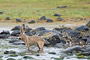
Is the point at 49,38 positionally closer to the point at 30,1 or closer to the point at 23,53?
the point at 23,53

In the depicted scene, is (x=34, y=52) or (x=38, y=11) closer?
(x=34, y=52)

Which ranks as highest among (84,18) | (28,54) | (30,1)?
(30,1)

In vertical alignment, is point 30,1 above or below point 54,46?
above

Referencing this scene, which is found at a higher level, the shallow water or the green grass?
the green grass

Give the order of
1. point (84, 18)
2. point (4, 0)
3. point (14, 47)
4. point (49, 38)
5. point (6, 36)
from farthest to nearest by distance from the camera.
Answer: point (4, 0) < point (84, 18) < point (6, 36) < point (49, 38) < point (14, 47)

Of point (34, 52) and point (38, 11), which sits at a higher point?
point (38, 11)

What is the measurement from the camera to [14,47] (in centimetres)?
2148

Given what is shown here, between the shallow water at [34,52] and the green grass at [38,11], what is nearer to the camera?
the shallow water at [34,52]

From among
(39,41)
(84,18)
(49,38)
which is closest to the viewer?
(39,41)

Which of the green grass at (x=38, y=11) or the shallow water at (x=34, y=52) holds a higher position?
the green grass at (x=38, y=11)

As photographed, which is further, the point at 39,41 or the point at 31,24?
the point at 31,24

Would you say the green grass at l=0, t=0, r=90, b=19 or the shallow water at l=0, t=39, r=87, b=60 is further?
the green grass at l=0, t=0, r=90, b=19

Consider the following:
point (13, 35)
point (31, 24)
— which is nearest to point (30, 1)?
point (31, 24)

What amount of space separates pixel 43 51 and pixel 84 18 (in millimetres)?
29862
